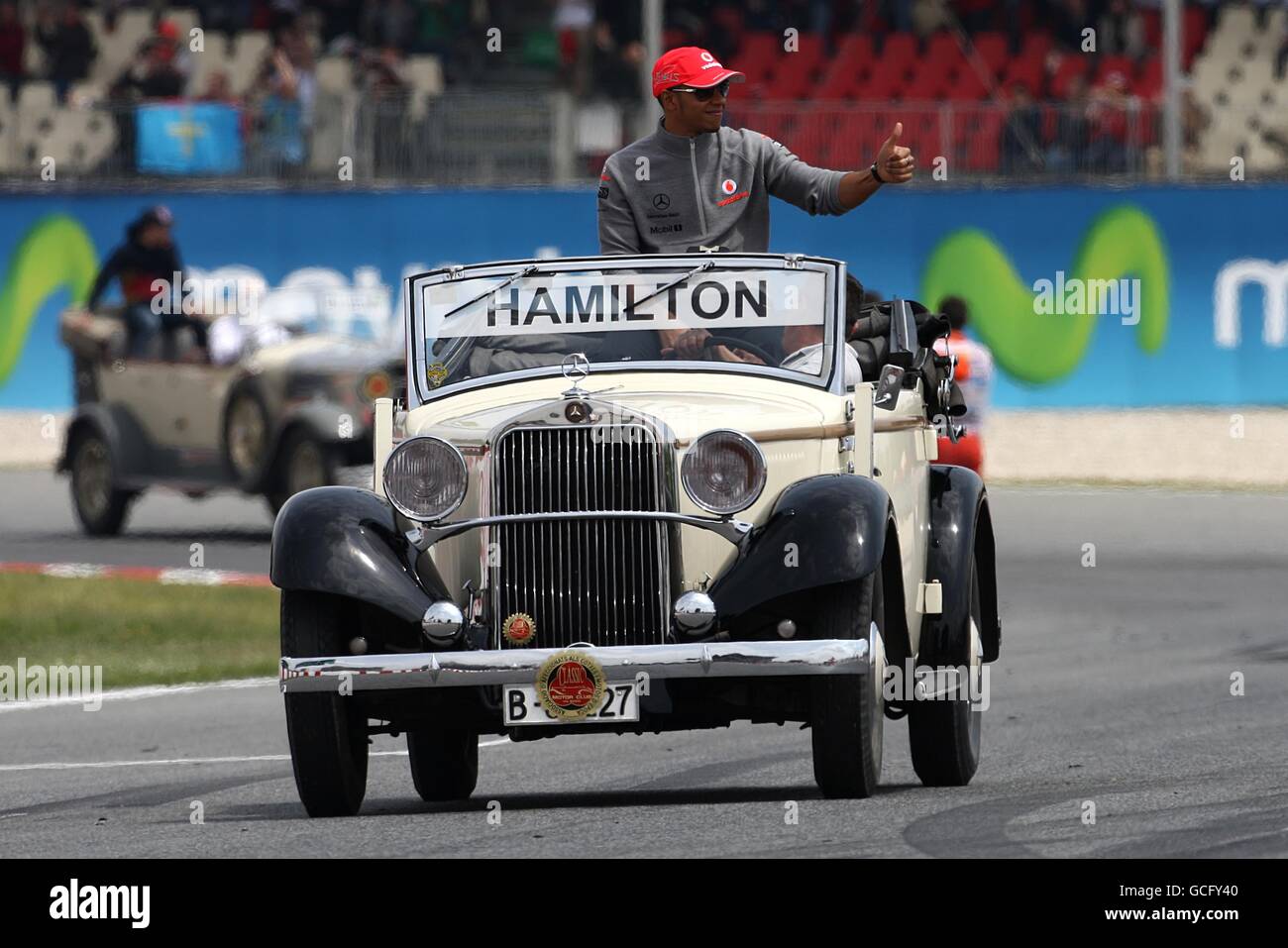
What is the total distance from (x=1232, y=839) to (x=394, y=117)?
2278cm

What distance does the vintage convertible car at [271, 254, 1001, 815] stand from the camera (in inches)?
306

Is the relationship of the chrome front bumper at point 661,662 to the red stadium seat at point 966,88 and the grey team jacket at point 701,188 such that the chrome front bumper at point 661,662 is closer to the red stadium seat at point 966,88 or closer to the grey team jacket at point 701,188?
the grey team jacket at point 701,188

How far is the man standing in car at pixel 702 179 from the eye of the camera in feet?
29.9

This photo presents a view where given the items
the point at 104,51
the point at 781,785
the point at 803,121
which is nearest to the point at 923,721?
the point at 781,785

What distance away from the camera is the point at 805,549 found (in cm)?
778

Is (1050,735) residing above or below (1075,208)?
below

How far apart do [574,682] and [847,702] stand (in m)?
0.79

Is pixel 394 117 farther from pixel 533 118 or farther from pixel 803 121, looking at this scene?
pixel 803 121

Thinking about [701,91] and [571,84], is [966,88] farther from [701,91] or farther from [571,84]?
[701,91]

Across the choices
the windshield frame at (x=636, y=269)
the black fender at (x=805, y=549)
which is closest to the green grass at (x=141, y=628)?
the windshield frame at (x=636, y=269)

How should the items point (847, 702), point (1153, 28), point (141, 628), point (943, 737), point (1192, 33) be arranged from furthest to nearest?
point (1192, 33) → point (1153, 28) → point (141, 628) → point (943, 737) → point (847, 702)

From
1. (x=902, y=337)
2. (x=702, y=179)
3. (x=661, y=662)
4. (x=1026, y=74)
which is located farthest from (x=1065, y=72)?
(x=661, y=662)

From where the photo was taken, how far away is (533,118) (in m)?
29.2

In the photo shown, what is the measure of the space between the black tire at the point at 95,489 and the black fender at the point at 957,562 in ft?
42.0
